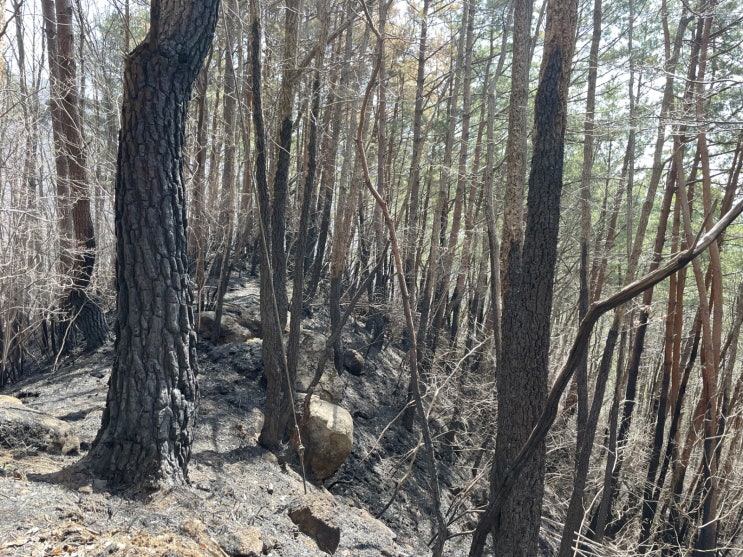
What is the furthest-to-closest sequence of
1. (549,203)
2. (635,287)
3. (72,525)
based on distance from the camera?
(549,203)
(72,525)
(635,287)

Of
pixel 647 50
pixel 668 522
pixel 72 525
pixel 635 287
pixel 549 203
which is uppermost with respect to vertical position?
pixel 647 50

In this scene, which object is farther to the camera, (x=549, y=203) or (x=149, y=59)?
(x=549, y=203)

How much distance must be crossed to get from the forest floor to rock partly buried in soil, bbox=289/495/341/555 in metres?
0.12

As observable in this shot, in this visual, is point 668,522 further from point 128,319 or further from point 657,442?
point 128,319

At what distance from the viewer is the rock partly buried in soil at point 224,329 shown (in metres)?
9.34

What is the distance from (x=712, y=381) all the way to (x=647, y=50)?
6.74 m

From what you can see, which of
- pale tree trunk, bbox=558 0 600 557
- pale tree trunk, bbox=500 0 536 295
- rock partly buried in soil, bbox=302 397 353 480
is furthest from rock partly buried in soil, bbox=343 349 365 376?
pale tree trunk, bbox=500 0 536 295

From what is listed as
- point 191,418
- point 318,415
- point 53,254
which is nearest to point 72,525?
point 191,418

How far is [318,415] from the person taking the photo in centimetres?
726

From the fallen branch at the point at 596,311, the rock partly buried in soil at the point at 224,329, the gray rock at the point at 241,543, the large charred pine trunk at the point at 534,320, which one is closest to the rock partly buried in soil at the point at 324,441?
the large charred pine trunk at the point at 534,320

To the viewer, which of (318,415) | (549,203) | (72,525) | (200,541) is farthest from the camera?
(318,415)

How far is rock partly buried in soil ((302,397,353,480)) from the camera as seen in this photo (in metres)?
7.14

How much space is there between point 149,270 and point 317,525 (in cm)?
314

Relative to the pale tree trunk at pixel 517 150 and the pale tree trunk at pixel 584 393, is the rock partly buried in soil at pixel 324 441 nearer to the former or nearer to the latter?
the pale tree trunk at pixel 517 150
